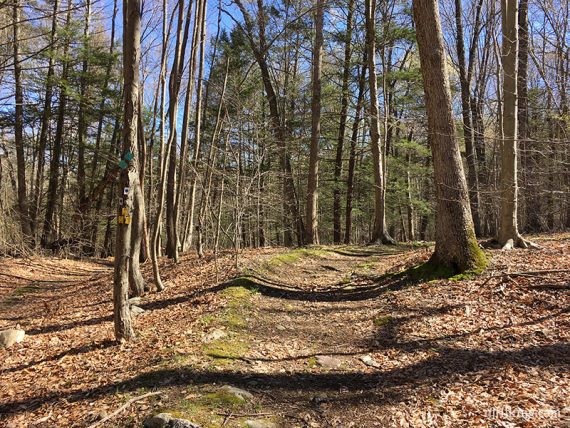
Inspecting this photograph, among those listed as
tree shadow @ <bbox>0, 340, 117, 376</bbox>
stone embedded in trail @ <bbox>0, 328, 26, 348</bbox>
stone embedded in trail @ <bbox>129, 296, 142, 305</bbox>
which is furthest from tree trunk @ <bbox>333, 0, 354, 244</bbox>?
stone embedded in trail @ <bbox>0, 328, 26, 348</bbox>

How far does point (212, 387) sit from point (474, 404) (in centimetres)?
253

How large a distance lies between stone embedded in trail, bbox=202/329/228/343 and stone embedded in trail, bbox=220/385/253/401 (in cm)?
133

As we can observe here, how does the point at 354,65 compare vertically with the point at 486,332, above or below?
above

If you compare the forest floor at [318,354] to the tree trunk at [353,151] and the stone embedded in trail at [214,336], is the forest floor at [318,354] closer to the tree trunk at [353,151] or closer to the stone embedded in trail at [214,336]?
the stone embedded in trail at [214,336]

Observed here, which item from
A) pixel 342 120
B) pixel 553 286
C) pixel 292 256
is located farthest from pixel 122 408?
pixel 342 120

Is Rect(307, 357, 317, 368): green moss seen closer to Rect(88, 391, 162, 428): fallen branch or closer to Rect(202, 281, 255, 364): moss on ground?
Rect(202, 281, 255, 364): moss on ground

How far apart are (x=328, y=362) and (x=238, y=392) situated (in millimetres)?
1303

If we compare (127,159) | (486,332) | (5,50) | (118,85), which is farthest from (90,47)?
(486,332)

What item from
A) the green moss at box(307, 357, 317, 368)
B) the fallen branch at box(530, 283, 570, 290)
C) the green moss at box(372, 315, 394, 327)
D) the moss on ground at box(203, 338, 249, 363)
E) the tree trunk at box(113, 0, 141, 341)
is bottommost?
the green moss at box(307, 357, 317, 368)

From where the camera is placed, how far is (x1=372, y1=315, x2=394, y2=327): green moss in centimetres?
592

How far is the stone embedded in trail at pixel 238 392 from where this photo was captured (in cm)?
390

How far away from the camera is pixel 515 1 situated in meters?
8.43

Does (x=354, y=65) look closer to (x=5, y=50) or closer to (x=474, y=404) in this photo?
(x=5, y=50)

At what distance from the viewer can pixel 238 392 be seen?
398cm
